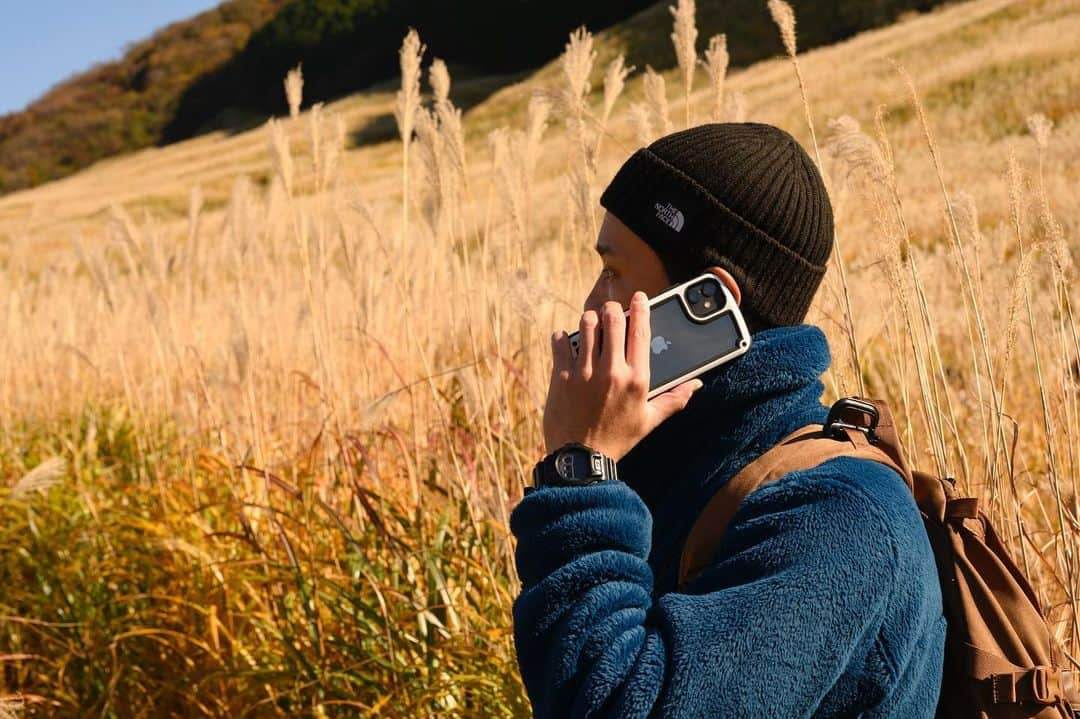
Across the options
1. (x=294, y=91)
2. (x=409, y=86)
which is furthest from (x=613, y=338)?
(x=294, y=91)

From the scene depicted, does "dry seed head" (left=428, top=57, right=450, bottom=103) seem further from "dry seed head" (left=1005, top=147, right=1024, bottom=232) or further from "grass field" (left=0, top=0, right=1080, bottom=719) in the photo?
"dry seed head" (left=1005, top=147, right=1024, bottom=232)

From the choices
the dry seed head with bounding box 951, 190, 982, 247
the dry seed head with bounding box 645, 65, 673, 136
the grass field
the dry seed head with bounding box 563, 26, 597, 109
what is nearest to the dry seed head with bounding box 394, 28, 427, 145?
the grass field

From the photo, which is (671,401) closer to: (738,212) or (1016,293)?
(738,212)

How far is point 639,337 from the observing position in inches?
48.1

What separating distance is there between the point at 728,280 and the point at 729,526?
1.07 ft

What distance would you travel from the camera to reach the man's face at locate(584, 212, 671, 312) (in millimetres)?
1379

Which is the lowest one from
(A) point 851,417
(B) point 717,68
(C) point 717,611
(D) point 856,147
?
(C) point 717,611

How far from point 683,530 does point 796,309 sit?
13.1 inches

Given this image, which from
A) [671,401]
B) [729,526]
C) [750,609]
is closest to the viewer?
[750,609]

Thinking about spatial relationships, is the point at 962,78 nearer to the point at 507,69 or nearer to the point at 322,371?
the point at 322,371

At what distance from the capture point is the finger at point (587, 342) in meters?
1.22

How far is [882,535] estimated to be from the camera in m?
1.09

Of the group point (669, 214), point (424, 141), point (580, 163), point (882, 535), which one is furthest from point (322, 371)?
point (882, 535)

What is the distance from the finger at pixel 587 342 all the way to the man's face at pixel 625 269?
15 cm
